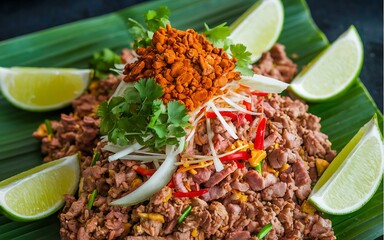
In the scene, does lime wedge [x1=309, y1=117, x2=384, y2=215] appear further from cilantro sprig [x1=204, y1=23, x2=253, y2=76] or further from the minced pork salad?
cilantro sprig [x1=204, y1=23, x2=253, y2=76]

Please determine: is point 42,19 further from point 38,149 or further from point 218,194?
point 218,194

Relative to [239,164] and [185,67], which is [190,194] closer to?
[239,164]

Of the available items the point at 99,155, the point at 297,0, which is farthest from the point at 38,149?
the point at 297,0

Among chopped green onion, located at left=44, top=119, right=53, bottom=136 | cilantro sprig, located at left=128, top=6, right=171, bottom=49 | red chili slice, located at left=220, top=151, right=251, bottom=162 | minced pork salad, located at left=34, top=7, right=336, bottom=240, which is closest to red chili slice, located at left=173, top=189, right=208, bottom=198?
minced pork salad, located at left=34, top=7, right=336, bottom=240

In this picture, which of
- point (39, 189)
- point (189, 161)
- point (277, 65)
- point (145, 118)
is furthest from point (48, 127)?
point (277, 65)

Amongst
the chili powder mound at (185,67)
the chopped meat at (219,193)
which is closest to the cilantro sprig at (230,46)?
the chili powder mound at (185,67)

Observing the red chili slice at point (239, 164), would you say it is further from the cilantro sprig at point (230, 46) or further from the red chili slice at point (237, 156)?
the cilantro sprig at point (230, 46)
